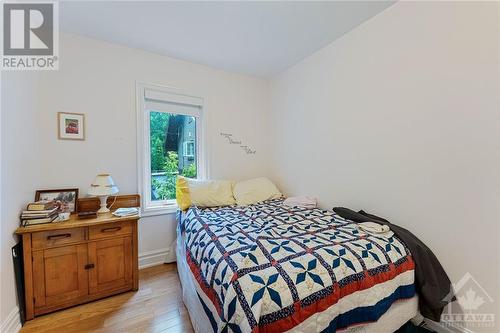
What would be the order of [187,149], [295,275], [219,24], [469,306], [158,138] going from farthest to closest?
[187,149] → [158,138] → [219,24] → [469,306] → [295,275]

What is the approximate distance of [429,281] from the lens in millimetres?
1411

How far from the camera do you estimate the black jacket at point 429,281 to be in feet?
4.50

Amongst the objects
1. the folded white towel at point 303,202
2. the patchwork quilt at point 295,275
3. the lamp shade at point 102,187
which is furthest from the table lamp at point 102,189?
the folded white towel at point 303,202

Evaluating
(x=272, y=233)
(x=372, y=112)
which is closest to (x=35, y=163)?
(x=272, y=233)

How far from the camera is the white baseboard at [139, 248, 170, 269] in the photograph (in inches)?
94.7

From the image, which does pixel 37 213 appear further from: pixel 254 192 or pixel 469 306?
pixel 469 306

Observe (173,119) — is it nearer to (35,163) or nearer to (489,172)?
Answer: (35,163)

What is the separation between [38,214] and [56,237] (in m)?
0.23

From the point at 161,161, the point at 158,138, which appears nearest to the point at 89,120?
the point at 158,138

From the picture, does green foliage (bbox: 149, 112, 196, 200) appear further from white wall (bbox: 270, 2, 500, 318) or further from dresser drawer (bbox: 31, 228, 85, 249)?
white wall (bbox: 270, 2, 500, 318)

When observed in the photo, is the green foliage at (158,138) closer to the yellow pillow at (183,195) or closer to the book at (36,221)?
the yellow pillow at (183,195)

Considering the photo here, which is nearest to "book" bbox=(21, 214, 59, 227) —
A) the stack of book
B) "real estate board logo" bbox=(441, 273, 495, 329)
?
the stack of book

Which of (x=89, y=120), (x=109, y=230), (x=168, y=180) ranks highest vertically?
(x=89, y=120)

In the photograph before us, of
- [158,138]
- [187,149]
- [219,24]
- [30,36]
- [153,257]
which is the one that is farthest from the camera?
[187,149]
